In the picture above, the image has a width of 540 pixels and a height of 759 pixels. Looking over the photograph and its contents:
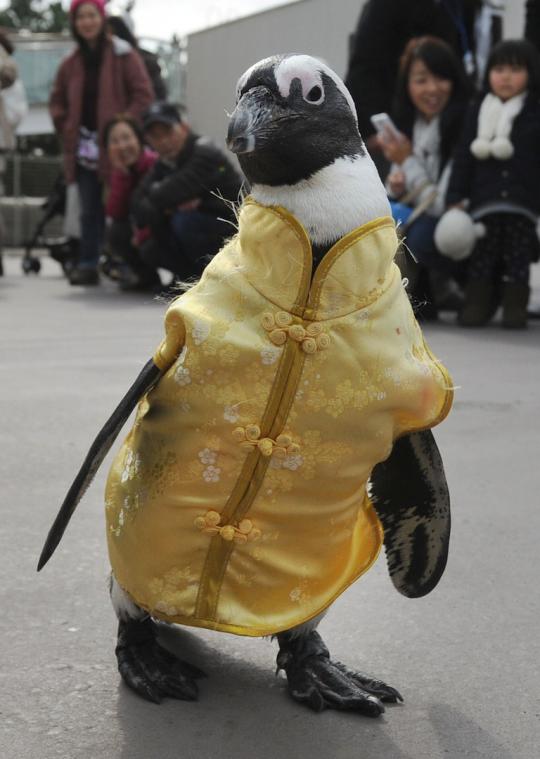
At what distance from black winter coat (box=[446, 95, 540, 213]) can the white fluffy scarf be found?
40 mm

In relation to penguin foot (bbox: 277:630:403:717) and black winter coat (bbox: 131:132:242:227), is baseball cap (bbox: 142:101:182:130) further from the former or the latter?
penguin foot (bbox: 277:630:403:717)

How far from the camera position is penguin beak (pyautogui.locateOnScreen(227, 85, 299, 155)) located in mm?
1846

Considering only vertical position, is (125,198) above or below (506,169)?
below

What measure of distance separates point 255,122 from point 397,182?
15.0 feet

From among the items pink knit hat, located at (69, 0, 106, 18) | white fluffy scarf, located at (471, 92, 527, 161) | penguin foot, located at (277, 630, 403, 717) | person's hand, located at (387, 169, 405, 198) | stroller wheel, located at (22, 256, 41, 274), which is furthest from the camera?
stroller wheel, located at (22, 256, 41, 274)

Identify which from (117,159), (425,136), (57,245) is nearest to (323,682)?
(425,136)

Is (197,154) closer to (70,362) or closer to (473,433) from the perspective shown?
(70,362)

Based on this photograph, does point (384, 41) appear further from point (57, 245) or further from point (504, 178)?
point (57, 245)

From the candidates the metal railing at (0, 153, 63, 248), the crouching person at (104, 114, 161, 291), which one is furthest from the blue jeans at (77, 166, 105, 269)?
the metal railing at (0, 153, 63, 248)

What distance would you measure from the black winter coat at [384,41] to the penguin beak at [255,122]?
16.5 ft

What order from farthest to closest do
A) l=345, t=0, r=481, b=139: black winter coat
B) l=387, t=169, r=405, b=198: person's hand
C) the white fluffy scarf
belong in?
l=345, t=0, r=481, b=139: black winter coat, l=387, t=169, r=405, b=198: person's hand, the white fluffy scarf

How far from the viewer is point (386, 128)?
6148mm

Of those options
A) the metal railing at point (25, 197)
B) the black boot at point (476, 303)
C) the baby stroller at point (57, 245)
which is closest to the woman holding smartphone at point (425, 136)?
the black boot at point (476, 303)

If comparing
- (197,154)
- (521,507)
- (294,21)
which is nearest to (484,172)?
(197,154)
